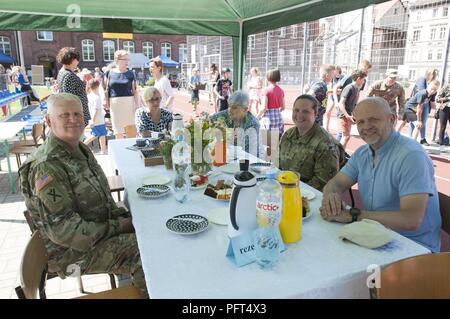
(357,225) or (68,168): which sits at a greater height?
(68,168)

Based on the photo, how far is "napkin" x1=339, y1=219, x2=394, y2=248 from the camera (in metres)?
1.44

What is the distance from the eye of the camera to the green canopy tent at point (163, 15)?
154 inches

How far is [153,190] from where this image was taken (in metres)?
2.14

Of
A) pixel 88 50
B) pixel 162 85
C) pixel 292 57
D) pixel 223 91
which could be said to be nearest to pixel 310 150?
pixel 162 85

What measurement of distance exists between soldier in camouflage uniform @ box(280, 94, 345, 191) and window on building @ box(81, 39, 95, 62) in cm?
3355

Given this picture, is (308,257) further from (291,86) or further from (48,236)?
(291,86)

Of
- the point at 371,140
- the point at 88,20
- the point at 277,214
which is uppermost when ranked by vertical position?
the point at 88,20

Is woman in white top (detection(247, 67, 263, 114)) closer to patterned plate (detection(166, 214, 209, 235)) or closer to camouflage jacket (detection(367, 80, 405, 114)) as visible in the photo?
camouflage jacket (detection(367, 80, 405, 114))

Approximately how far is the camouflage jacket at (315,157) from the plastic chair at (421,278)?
1.39 m

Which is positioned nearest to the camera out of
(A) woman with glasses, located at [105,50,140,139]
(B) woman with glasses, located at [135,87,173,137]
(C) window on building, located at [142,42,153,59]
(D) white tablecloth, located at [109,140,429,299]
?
(D) white tablecloth, located at [109,140,429,299]

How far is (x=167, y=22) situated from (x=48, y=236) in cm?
374

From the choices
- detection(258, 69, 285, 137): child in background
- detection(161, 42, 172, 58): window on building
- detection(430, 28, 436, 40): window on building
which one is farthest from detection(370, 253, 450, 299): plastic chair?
detection(161, 42, 172, 58): window on building

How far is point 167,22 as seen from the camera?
4.74m
